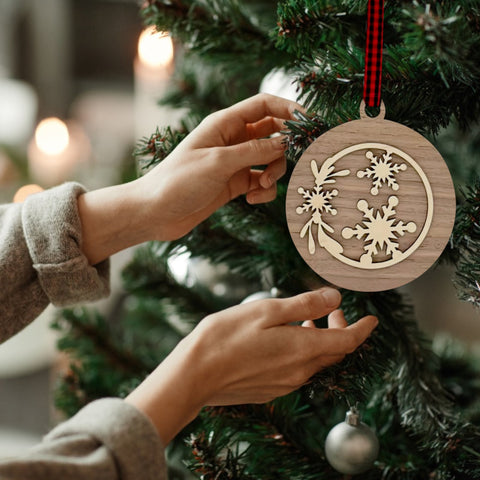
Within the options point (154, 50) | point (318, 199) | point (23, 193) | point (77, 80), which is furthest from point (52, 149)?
point (77, 80)

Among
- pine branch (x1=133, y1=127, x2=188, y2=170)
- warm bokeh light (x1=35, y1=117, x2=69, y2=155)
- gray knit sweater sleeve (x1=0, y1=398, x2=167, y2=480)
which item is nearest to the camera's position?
gray knit sweater sleeve (x1=0, y1=398, x2=167, y2=480)

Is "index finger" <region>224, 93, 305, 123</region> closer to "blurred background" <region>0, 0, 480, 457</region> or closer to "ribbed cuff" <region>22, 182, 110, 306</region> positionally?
"ribbed cuff" <region>22, 182, 110, 306</region>

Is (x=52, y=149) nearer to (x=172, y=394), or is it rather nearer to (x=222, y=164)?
(x=222, y=164)

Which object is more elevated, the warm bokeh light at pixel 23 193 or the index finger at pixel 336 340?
the index finger at pixel 336 340

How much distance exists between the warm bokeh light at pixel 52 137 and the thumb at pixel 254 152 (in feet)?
4.23

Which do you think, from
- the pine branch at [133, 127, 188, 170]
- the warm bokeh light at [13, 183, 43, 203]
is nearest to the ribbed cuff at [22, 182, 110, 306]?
the pine branch at [133, 127, 188, 170]

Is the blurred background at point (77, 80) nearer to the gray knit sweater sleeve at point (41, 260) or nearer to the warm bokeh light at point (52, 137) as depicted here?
the warm bokeh light at point (52, 137)

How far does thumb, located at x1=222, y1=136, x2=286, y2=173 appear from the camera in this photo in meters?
0.56

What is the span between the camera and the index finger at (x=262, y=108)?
1.94 feet

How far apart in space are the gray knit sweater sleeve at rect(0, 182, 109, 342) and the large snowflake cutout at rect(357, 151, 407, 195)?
0.35m

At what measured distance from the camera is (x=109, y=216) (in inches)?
25.4

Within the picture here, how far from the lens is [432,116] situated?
549 mm

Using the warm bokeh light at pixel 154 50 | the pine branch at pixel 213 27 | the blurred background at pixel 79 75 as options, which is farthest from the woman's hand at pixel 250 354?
the blurred background at pixel 79 75

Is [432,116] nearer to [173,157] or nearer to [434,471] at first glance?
[173,157]
